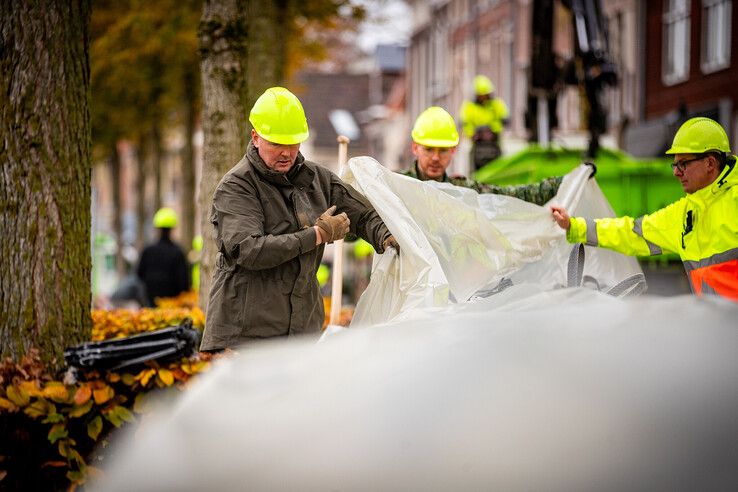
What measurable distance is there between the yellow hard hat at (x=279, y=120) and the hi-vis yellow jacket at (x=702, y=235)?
2003mm

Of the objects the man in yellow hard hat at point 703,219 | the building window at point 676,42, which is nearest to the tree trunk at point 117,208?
the building window at point 676,42

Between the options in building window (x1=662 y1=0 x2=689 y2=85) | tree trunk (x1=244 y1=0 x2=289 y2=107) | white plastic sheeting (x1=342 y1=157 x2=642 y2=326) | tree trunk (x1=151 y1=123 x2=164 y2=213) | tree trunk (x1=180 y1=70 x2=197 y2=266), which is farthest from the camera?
tree trunk (x1=151 y1=123 x2=164 y2=213)

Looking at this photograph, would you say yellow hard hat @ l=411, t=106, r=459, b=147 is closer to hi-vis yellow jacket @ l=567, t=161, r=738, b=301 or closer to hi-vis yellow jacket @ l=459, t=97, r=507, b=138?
hi-vis yellow jacket @ l=567, t=161, r=738, b=301

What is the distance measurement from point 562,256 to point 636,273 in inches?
18.2

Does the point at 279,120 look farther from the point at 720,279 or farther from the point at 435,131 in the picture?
the point at 720,279

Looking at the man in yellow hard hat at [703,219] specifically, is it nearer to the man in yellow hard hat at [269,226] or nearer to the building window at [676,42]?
the man in yellow hard hat at [269,226]

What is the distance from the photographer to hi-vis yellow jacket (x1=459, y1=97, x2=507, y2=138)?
48.4 feet

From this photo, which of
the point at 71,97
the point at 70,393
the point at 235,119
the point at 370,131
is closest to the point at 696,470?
the point at 70,393

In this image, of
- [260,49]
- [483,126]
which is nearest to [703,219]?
[260,49]

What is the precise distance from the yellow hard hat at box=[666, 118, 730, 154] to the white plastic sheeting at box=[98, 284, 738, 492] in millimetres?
3078

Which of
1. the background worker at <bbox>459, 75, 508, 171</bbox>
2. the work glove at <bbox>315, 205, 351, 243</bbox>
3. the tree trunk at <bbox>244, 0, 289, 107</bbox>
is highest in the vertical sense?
the tree trunk at <bbox>244, 0, 289, 107</bbox>

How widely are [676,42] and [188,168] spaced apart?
11162 mm

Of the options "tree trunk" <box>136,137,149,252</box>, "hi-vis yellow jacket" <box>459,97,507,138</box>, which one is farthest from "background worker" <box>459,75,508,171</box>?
"tree trunk" <box>136,137,149,252</box>

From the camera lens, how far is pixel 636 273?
6.81 meters
